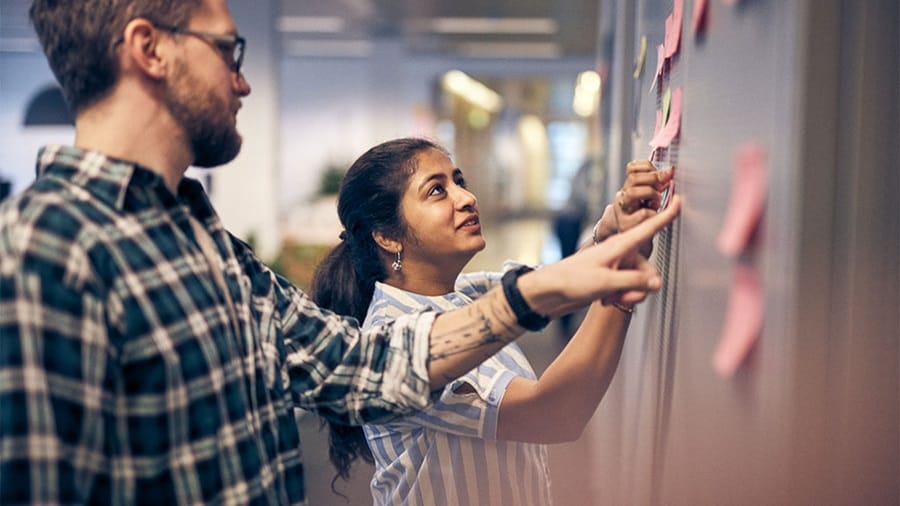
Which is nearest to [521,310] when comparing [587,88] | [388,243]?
[388,243]

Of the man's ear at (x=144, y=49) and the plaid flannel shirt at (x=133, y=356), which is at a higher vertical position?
the man's ear at (x=144, y=49)

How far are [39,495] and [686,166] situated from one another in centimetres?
78

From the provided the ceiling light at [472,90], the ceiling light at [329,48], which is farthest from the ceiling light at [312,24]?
the ceiling light at [472,90]

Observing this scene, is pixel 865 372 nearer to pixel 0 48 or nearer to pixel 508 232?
pixel 0 48

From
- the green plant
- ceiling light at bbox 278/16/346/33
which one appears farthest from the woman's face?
ceiling light at bbox 278/16/346/33

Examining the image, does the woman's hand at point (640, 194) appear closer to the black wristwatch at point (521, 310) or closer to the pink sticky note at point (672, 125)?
the pink sticky note at point (672, 125)

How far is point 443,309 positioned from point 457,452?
0.92 feet

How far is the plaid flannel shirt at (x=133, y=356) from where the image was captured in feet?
2.88

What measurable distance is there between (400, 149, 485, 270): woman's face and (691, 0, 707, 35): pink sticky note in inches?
32.2

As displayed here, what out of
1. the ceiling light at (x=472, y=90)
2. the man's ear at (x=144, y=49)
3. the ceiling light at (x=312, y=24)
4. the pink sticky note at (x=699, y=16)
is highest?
the ceiling light at (x=312, y=24)

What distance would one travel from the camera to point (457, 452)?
1.61 m

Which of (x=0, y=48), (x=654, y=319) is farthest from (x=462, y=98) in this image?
(x=654, y=319)

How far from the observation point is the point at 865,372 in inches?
24.8

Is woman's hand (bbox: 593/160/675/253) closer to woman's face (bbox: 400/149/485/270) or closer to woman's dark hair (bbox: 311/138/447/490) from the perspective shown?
woman's face (bbox: 400/149/485/270)
